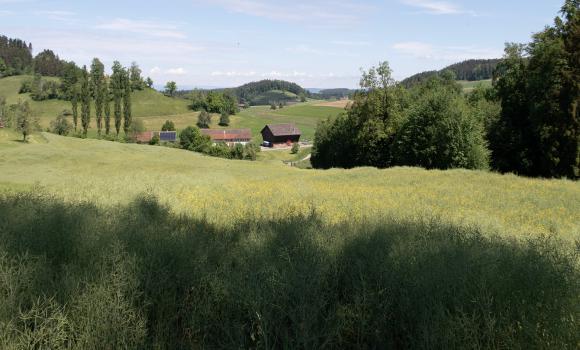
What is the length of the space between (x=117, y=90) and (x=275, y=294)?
9956 centimetres

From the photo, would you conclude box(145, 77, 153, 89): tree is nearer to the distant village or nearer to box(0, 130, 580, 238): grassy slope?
the distant village

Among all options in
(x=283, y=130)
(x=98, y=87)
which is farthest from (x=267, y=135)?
(x=98, y=87)

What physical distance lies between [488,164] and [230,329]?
39116 millimetres

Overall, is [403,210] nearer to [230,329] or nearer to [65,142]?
[230,329]

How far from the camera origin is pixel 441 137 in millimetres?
39875

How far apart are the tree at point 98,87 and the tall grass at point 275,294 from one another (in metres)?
92.7

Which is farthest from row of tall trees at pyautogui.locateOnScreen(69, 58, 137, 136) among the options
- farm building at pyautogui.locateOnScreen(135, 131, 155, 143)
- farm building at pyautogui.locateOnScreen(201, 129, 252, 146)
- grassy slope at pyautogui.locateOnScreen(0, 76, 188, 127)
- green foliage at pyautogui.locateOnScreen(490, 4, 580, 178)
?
green foliage at pyautogui.locateOnScreen(490, 4, 580, 178)

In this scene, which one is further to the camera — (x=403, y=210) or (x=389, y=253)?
(x=403, y=210)

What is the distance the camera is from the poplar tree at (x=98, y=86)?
88950 mm

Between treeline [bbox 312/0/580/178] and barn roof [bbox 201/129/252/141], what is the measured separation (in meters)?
80.3

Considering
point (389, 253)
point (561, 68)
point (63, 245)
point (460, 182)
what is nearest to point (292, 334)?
point (389, 253)

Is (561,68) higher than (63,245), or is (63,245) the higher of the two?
(561,68)

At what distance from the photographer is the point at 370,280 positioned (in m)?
4.94

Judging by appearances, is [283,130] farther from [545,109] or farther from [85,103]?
[545,109]
